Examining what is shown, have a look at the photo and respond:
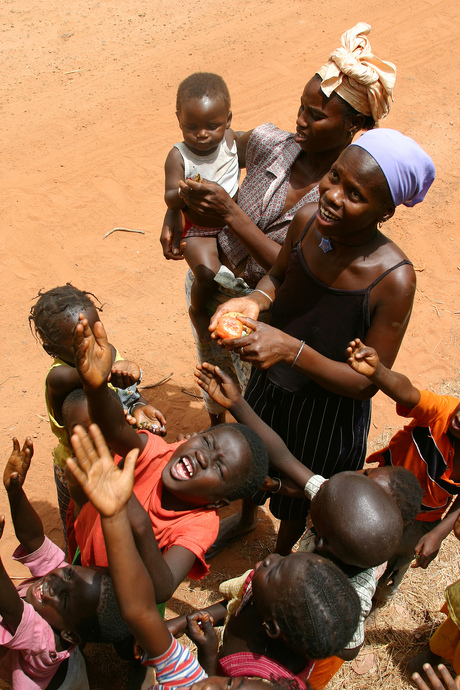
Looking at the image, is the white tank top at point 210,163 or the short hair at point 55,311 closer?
the short hair at point 55,311

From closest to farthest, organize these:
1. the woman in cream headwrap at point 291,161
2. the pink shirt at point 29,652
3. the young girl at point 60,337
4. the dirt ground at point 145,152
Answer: the pink shirt at point 29,652 → the young girl at point 60,337 → the woman in cream headwrap at point 291,161 → the dirt ground at point 145,152

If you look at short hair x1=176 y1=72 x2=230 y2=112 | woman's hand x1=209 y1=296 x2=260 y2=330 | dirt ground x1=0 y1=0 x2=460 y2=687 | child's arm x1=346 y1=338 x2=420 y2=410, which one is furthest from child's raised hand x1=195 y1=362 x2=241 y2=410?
short hair x1=176 y1=72 x2=230 y2=112

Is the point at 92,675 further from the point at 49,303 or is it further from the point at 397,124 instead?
the point at 397,124

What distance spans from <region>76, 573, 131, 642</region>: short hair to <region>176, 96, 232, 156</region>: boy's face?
2459 mm

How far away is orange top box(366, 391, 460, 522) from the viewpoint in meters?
2.70

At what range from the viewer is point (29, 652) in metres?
2.11

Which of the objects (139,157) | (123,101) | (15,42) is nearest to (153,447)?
(139,157)

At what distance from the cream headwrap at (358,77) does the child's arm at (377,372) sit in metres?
1.15

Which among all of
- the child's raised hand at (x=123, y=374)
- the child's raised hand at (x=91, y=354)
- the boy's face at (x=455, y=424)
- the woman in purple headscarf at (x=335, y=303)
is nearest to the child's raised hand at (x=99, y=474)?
the child's raised hand at (x=91, y=354)

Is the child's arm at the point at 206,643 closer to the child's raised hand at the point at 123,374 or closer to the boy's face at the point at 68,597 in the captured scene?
the boy's face at the point at 68,597

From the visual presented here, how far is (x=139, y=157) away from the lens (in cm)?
724

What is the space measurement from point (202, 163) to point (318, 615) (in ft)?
8.58

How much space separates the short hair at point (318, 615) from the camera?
184 centimetres

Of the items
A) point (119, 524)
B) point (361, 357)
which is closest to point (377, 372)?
point (361, 357)
